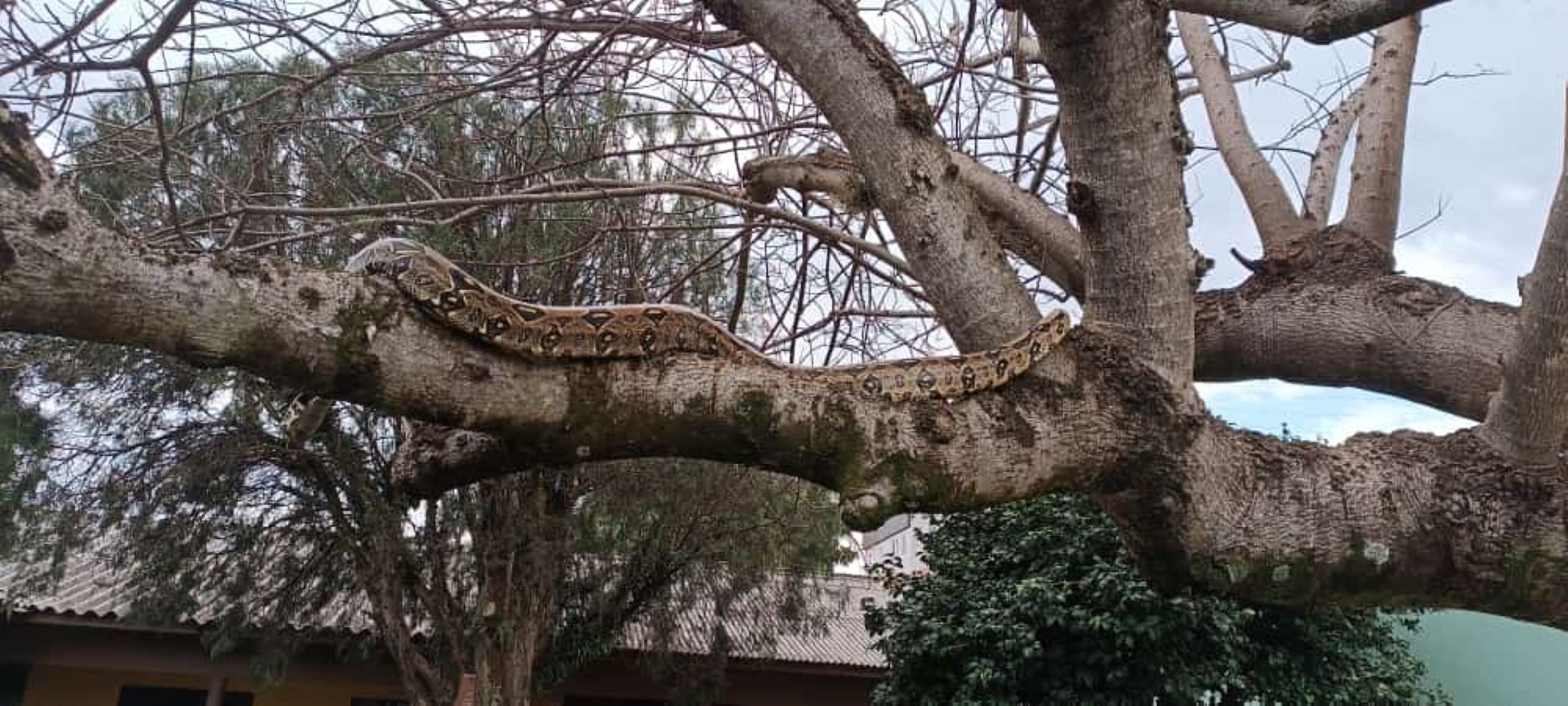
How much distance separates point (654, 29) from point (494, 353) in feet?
8.83

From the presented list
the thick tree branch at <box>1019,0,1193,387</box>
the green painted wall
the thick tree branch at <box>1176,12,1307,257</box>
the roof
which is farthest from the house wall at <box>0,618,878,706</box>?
the thick tree branch at <box>1019,0,1193,387</box>

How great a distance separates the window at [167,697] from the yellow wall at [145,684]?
0.21 ft

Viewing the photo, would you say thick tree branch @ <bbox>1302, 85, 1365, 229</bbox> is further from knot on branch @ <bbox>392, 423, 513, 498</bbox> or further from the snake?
knot on branch @ <bbox>392, 423, 513, 498</bbox>

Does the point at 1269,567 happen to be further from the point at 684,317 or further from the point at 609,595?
the point at 609,595

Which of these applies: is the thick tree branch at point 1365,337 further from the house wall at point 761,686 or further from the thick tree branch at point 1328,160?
the house wall at point 761,686

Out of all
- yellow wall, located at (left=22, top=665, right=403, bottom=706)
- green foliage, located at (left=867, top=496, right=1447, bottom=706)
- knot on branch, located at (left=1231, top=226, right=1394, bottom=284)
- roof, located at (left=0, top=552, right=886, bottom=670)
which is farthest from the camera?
yellow wall, located at (left=22, top=665, right=403, bottom=706)

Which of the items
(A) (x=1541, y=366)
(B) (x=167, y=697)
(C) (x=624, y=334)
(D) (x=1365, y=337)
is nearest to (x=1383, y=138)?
(D) (x=1365, y=337)

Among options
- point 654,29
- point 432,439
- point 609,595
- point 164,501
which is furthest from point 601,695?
point 432,439

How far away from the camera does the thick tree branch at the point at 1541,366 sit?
2463mm

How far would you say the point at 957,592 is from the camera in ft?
26.8

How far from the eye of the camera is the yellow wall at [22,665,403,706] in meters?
11.1

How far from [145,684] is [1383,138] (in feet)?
41.5

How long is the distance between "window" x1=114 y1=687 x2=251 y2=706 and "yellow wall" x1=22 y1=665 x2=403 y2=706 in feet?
0.21

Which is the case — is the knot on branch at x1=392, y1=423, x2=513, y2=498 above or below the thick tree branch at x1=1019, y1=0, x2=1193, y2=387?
below
